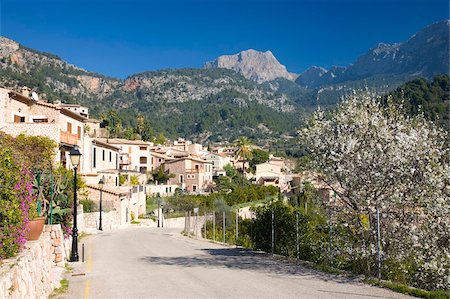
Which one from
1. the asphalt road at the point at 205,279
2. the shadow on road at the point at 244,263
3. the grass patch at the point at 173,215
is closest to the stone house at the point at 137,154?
the grass patch at the point at 173,215

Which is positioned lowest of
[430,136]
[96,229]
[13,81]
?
[96,229]

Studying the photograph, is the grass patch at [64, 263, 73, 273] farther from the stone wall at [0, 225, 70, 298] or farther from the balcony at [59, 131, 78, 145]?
the balcony at [59, 131, 78, 145]

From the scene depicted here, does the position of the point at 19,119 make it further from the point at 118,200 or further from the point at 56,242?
the point at 56,242

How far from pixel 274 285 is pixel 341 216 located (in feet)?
11.0

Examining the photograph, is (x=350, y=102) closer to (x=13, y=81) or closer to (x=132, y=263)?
(x=132, y=263)

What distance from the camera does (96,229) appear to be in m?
41.7

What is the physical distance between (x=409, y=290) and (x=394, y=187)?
325 cm

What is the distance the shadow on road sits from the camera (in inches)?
574

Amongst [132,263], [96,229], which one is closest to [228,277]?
[132,263]

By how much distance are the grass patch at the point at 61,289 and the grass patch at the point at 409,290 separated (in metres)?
8.12

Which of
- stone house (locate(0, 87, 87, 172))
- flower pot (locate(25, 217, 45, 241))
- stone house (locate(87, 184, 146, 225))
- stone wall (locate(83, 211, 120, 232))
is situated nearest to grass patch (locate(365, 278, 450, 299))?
flower pot (locate(25, 217, 45, 241))

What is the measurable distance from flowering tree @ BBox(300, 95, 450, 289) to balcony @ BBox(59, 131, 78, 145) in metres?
30.7

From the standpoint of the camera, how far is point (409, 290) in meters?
11.3

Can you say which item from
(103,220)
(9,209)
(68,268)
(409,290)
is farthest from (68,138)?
(409,290)
